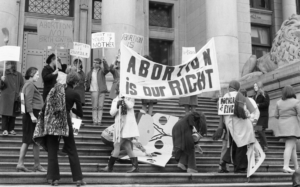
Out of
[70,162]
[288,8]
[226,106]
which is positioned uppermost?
[288,8]

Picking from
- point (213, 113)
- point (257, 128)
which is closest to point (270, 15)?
point (213, 113)

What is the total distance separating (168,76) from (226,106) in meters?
1.36

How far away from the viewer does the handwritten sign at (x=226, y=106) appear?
8.54m

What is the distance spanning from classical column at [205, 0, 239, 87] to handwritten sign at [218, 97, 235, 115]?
9.12 m

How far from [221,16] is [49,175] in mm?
13332

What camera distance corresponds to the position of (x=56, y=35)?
37.1 feet

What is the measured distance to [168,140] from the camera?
9727 mm

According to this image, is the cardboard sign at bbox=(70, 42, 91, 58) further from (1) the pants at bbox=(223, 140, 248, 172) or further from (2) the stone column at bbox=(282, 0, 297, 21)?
(2) the stone column at bbox=(282, 0, 297, 21)

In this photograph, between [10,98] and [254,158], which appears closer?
[254,158]

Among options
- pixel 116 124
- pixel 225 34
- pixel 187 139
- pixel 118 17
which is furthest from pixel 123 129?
pixel 225 34

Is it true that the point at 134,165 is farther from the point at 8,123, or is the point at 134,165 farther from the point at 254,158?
the point at 8,123

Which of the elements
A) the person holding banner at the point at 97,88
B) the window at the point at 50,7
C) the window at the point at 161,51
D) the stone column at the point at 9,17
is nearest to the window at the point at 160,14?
the window at the point at 161,51

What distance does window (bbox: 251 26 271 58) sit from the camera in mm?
24952

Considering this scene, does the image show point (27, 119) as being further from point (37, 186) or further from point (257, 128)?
point (257, 128)
